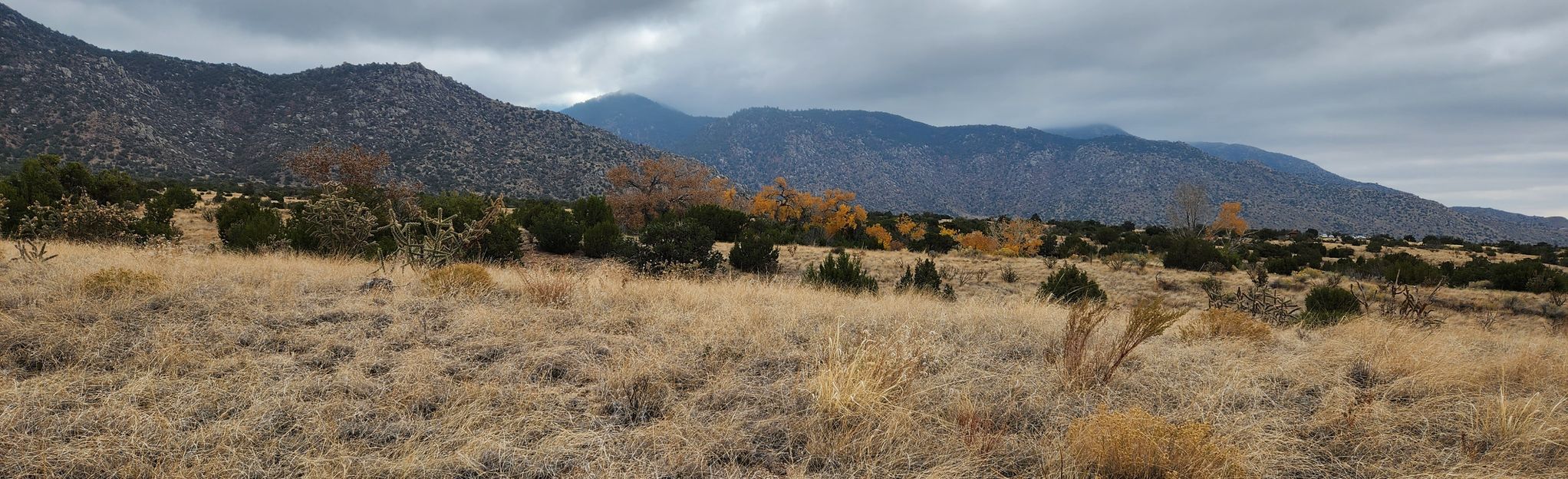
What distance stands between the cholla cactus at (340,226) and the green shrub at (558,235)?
15.4ft

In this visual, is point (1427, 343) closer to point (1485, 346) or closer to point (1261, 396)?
point (1485, 346)

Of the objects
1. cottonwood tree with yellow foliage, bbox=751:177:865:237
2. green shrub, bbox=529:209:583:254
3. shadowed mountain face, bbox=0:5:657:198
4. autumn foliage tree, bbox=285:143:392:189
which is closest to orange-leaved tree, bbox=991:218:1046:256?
cottonwood tree with yellow foliage, bbox=751:177:865:237

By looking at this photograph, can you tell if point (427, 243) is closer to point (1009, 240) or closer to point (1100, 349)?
point (1100, 349)

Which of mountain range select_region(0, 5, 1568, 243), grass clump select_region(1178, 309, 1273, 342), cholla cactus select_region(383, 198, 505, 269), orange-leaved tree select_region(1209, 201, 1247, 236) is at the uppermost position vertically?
mountain range select_region(0, 5, 1568, 243)

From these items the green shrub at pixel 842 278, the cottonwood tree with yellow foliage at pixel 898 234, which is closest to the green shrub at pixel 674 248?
the green shrub at pixel 842 278

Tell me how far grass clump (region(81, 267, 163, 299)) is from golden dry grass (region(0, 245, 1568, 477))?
11cm

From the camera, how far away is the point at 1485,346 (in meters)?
6.53

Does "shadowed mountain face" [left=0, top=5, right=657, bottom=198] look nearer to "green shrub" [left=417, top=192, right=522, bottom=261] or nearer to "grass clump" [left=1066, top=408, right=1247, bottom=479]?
"green shrub" [left=417, top=192, right=522, bottom=261]

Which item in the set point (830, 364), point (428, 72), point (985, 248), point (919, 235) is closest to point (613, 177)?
point (919, 235)

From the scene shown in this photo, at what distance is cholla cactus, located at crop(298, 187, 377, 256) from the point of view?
10719 millimetres

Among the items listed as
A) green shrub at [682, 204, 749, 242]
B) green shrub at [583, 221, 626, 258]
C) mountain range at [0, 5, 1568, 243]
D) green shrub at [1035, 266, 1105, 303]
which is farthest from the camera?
mountain range at [0, 5, 1568, 243]

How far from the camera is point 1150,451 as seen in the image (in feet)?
9.67

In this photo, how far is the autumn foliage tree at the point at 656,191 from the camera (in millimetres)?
30109

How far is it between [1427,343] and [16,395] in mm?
10843
